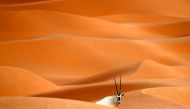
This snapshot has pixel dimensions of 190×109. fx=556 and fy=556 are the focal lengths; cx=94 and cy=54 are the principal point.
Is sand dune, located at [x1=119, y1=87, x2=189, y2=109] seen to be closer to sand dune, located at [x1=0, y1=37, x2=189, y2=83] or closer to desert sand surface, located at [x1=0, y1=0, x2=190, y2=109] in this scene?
desert sand surface, located at [x1=0, y1=0, x2=190, y2=109]

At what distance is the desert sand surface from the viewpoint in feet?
26.7

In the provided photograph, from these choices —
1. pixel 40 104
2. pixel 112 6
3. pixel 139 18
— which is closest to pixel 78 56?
pixel 139 18

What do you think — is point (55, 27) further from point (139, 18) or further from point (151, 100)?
point (151, 100)

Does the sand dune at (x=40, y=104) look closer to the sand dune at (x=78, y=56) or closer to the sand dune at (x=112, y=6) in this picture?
the sand dune at (x=78, y=56)

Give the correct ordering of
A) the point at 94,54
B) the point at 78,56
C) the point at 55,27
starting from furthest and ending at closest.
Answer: the point at 55,27 → the point at 94,54 → the point at 78,56

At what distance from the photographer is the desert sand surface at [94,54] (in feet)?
26.7

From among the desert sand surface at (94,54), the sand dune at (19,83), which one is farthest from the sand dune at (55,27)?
the sand dune at (19,83)

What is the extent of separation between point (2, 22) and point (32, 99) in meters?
15.2

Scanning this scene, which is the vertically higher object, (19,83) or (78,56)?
(78,56)

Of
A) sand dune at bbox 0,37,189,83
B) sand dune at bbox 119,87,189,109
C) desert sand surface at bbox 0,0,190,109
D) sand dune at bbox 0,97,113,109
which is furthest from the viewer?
sand dune at bbox 0,37,189,83

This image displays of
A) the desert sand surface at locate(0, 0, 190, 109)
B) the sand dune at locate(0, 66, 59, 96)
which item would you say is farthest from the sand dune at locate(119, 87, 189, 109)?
the sand dune at locate(0, 66, 59, 96)

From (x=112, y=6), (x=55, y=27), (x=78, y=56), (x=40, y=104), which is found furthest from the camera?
(x=112, y=6)

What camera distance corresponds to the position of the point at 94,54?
17156mm

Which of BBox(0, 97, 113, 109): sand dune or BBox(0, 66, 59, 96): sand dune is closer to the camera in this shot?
BBox(0, 97, 113, 109): sand dune
